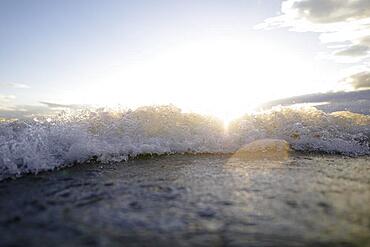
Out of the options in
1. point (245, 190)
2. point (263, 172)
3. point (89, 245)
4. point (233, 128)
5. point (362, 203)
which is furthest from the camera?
point (233, 128)

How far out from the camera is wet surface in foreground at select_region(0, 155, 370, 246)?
4031 millimetres

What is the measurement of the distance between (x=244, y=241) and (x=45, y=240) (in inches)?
82.0

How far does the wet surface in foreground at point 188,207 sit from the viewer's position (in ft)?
13.2

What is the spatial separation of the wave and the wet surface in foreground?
964 mm

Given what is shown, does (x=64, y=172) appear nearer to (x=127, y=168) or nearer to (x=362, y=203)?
(x=127, y=168)

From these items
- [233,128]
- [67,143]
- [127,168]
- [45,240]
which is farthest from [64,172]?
[233,128]

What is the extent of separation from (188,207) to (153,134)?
6053 mm

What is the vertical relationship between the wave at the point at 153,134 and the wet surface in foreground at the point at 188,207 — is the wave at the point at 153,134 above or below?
above

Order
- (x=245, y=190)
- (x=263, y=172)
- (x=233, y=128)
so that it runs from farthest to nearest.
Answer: (x=233, y=128)
(x=263, y=172)
(x=245, y=190)

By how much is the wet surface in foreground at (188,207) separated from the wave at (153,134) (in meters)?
0.96

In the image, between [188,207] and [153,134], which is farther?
[153,134]

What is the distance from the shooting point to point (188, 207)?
16.5ft

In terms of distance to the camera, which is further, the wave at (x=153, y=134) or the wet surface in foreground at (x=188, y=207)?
the wave at (x=153, y=134)

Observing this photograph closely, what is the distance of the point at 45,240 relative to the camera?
13.0 ft
